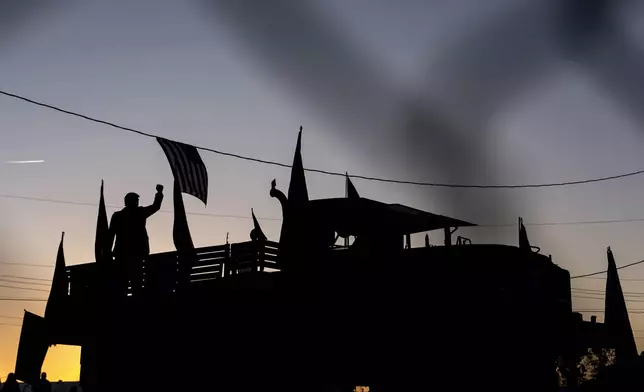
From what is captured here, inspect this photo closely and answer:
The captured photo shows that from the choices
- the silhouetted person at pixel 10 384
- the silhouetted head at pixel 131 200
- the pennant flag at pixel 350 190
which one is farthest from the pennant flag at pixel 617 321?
the silhouetted person at pixel 10 384

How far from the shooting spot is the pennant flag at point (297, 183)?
18656mm

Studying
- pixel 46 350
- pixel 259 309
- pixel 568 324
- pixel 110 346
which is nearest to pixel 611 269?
pixel 568 324

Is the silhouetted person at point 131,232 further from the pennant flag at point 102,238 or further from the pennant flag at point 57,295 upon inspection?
the pennant flag at point 57,295

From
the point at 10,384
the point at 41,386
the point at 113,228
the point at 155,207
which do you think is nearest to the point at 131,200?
the point at 155,207

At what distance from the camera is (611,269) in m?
27.0

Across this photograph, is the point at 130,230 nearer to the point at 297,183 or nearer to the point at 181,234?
the point at 181,234

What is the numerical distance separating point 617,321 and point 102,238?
57.3 feet

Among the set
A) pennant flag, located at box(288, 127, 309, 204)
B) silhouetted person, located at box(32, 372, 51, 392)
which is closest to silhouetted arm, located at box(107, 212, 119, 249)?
pennant flag, located at box(288, 127, 309, 204)

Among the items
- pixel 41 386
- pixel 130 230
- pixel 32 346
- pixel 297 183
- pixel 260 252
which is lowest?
pixel 41 386

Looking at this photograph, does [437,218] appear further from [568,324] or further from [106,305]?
[106,305]

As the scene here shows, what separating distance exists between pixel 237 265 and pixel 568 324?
10.3 meters

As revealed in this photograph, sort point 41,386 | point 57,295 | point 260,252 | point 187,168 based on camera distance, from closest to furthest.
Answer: point 187,168 < point 260,252 < point 57,295 < point 41,386

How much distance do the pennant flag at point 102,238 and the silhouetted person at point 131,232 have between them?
229mm

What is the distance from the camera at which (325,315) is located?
64.8ft
